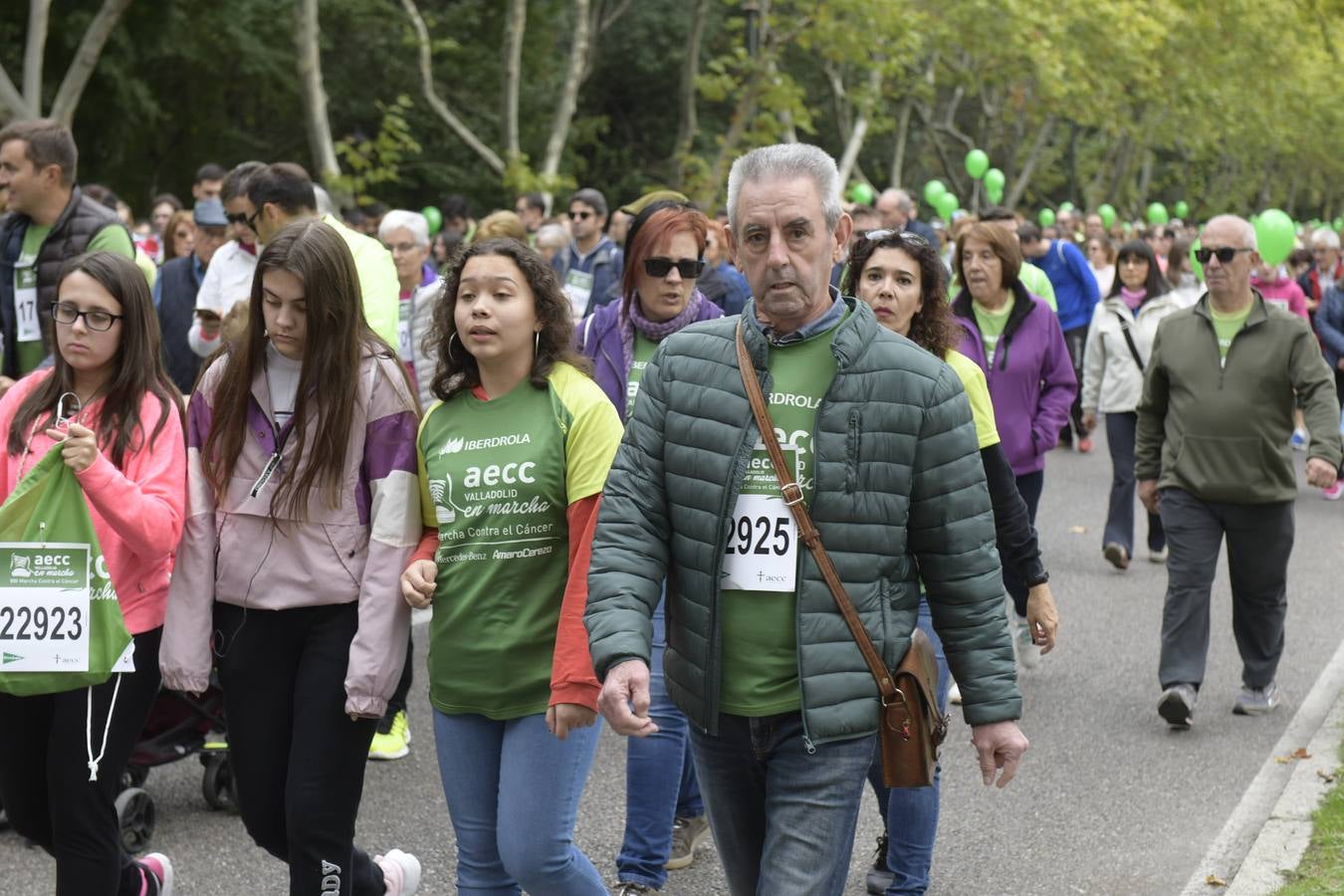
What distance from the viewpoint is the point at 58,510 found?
166 inches

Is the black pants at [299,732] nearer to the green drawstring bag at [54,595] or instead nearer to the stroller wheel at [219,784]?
the green drawstring bag at [54,595]

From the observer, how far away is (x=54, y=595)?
4219mm

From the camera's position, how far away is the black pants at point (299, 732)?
405 cm

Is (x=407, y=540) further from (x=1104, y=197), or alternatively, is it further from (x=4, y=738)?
(x=1104, y=197)

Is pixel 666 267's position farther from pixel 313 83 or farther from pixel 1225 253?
pixel 313 83

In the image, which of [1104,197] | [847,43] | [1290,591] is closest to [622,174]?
[847,43]

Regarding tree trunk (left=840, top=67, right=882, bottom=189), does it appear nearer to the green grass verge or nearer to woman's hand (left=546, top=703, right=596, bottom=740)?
the green grass verge

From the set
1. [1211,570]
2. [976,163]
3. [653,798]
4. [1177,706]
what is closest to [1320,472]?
[1211,570]

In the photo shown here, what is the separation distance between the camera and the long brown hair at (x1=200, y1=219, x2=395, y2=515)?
4.10 meters

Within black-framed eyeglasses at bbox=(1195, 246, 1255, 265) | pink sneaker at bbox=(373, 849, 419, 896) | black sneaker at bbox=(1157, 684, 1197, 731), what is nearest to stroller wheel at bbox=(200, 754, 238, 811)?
pink sneaker at bbox=(373, 849, 419, 896)

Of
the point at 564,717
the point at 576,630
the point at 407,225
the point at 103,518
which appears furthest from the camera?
the point at 407,225

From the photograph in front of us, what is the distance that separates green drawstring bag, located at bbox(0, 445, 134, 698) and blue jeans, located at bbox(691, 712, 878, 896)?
1.55m

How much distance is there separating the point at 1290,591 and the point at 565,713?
801 cm

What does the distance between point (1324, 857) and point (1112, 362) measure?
5.75 m
